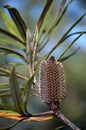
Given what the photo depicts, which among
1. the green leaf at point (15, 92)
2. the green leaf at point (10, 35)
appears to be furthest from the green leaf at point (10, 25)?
the green leaf at point (15, 92)

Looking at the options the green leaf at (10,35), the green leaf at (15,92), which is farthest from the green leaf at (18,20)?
the green leaf at (15,92)

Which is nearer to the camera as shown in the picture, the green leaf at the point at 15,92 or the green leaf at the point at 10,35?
the green leaf at the point at 15,92

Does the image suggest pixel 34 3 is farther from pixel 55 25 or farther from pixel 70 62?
pixel 55 25

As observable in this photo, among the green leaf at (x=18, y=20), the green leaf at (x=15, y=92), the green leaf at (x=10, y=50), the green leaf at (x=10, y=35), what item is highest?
the green leaf at (x=18, y=20)

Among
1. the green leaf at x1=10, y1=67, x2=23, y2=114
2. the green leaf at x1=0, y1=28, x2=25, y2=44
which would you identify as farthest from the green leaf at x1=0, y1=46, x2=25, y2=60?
the green leaf at x1=10, y1=67, x2=23, y2=114

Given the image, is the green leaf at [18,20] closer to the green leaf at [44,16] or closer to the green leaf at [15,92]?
the green leaf at [44,16]

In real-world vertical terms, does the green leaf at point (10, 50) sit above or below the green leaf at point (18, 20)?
below

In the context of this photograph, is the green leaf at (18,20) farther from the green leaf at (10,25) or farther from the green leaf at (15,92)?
the green leaf at (15,92)
